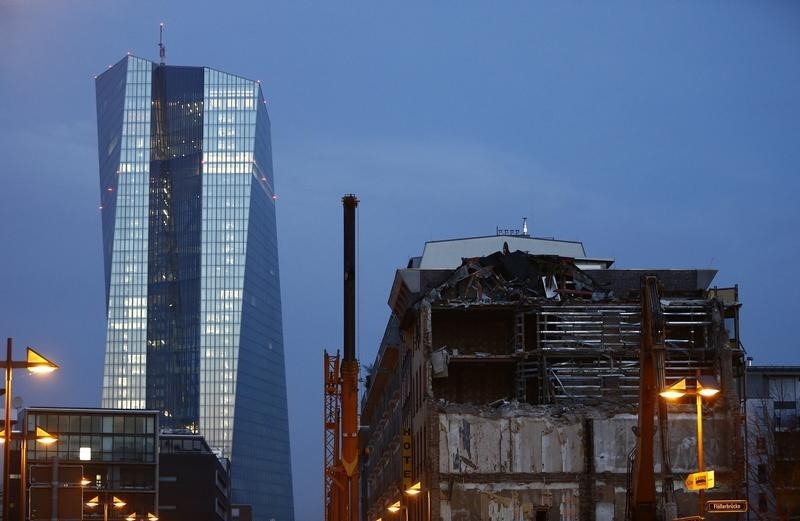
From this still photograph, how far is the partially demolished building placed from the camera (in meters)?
70.1

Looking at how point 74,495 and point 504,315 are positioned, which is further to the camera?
point 504,315

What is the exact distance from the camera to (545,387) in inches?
2862

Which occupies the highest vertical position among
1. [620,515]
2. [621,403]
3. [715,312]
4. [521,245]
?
[521,245]

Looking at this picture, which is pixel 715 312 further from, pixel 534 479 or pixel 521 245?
pixel 521 245

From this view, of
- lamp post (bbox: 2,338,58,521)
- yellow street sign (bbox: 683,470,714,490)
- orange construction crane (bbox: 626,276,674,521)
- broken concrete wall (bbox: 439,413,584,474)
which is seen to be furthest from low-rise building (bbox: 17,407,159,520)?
yellow street sign (bbox: 683,470,714,490)

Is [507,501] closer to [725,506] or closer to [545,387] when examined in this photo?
[545,387]

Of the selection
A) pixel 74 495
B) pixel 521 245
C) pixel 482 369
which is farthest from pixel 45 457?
pixel 74 495

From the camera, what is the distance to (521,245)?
9744 centimetres

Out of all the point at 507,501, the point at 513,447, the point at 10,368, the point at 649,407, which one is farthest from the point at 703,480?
the point at 513,447

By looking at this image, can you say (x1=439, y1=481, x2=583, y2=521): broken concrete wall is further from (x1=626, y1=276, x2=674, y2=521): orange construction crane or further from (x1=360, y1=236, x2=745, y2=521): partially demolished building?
(x1=626, y1=276, x2=674, y2=521): orange construction crane

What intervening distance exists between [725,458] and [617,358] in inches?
306

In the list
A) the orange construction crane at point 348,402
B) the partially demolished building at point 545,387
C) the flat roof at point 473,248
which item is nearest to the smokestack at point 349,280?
the orange construction crane at point 348,402

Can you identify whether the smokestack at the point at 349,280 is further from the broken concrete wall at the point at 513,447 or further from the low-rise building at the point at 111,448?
the low-rise building at the point at 111,448

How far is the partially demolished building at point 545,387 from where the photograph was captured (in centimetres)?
7012
